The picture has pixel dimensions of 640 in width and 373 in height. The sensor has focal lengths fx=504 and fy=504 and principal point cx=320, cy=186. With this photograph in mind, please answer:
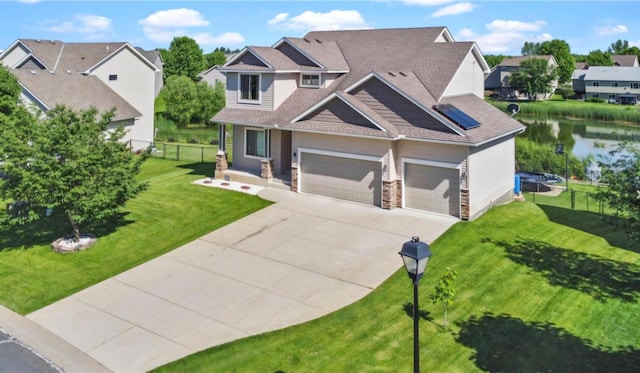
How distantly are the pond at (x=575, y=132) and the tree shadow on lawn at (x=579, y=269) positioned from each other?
3050 centimetres

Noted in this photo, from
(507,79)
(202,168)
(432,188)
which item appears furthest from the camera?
(507,79)

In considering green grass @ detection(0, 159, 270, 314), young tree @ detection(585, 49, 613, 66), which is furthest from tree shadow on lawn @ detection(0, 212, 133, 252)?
Answer: young tree @ detection(585, 49, 613, 66)

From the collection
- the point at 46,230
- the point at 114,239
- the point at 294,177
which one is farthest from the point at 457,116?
the point at 46,230

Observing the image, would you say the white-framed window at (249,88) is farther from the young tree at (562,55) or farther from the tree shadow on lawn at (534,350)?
the young tree at (562,55)

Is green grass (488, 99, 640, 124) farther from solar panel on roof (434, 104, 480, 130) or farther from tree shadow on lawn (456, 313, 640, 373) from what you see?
tree shadow on lawn (456, 313, 640, 373)

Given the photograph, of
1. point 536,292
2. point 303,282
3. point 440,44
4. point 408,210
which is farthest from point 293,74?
point 536,292

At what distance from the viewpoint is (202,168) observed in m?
28.4

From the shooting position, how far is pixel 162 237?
1864 cm

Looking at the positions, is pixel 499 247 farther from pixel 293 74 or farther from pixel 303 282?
pixel 293 74

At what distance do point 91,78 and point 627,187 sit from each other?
119 feet

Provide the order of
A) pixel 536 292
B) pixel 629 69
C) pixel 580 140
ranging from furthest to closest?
pixel 629 69, pixel 580 140, pixel 536 292

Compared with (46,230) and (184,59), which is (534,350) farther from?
(184,59)

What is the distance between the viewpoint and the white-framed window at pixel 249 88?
2448cm

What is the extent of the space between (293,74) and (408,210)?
9476mm
